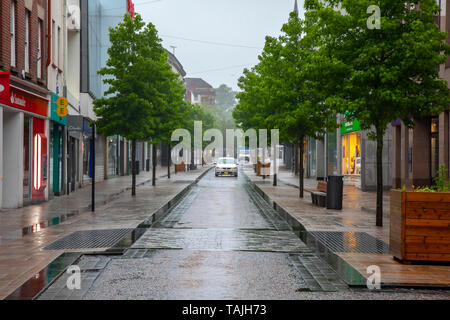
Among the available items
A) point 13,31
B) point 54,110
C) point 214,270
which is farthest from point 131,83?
point 214,270

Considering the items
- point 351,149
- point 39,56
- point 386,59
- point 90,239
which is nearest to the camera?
A: point 90,239

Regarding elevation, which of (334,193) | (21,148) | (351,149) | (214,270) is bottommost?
(214,270)

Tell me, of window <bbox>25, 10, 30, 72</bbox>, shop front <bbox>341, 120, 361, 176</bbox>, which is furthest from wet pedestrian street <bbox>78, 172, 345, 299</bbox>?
shop front <bbox>341, 120, 361, 176</bbox>

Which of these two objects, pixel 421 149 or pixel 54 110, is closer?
pixel 54 110

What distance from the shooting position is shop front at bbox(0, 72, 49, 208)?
59.5 feet

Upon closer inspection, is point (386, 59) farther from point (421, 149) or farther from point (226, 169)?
point (226, 169)

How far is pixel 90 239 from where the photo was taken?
11117 mm

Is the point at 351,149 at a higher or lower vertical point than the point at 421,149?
higher

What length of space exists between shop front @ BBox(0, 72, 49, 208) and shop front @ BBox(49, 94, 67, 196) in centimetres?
214

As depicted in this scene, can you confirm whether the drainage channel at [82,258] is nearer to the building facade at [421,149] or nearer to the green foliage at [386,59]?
the green foliage at [386,59]

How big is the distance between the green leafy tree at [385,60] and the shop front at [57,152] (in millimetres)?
12464

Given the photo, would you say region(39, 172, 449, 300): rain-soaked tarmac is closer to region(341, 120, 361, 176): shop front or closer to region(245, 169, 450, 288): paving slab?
region(245, 169, 450, 288): paving slab

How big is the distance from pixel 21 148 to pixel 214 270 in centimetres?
1237
